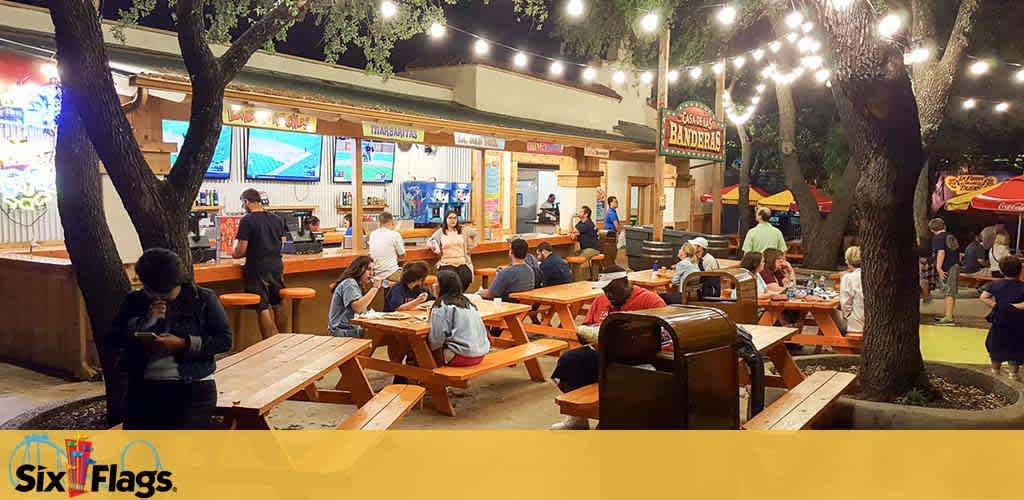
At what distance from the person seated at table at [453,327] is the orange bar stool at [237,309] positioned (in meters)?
2.49

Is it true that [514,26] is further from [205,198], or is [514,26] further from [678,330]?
[678,330]

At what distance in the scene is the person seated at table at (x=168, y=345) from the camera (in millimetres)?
3619

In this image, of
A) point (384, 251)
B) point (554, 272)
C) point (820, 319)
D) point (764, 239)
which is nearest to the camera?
point (820, 319)

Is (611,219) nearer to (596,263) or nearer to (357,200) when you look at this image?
(596,263)

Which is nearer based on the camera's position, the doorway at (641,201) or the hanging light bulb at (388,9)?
the hanging light bulb at (388,9)

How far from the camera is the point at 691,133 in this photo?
13.4 metres

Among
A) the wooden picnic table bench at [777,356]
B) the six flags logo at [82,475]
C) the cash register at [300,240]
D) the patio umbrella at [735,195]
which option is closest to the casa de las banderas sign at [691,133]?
the cash register at [300,240]

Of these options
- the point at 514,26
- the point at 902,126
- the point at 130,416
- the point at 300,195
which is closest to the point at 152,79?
the point at 130,416

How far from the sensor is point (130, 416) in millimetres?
3756

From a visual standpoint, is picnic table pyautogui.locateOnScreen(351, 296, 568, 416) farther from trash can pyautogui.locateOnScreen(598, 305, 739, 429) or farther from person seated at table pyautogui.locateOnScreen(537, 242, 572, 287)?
person seated at table pyautogui.locateOnScreen(537, 242, 572, 287)

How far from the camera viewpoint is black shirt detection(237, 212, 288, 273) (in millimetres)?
8305

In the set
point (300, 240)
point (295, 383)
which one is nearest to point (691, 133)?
point (300, 240)

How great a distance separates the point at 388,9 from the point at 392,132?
153 inches

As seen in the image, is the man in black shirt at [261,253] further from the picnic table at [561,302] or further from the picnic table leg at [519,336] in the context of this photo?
the picnic table at [561,302]
